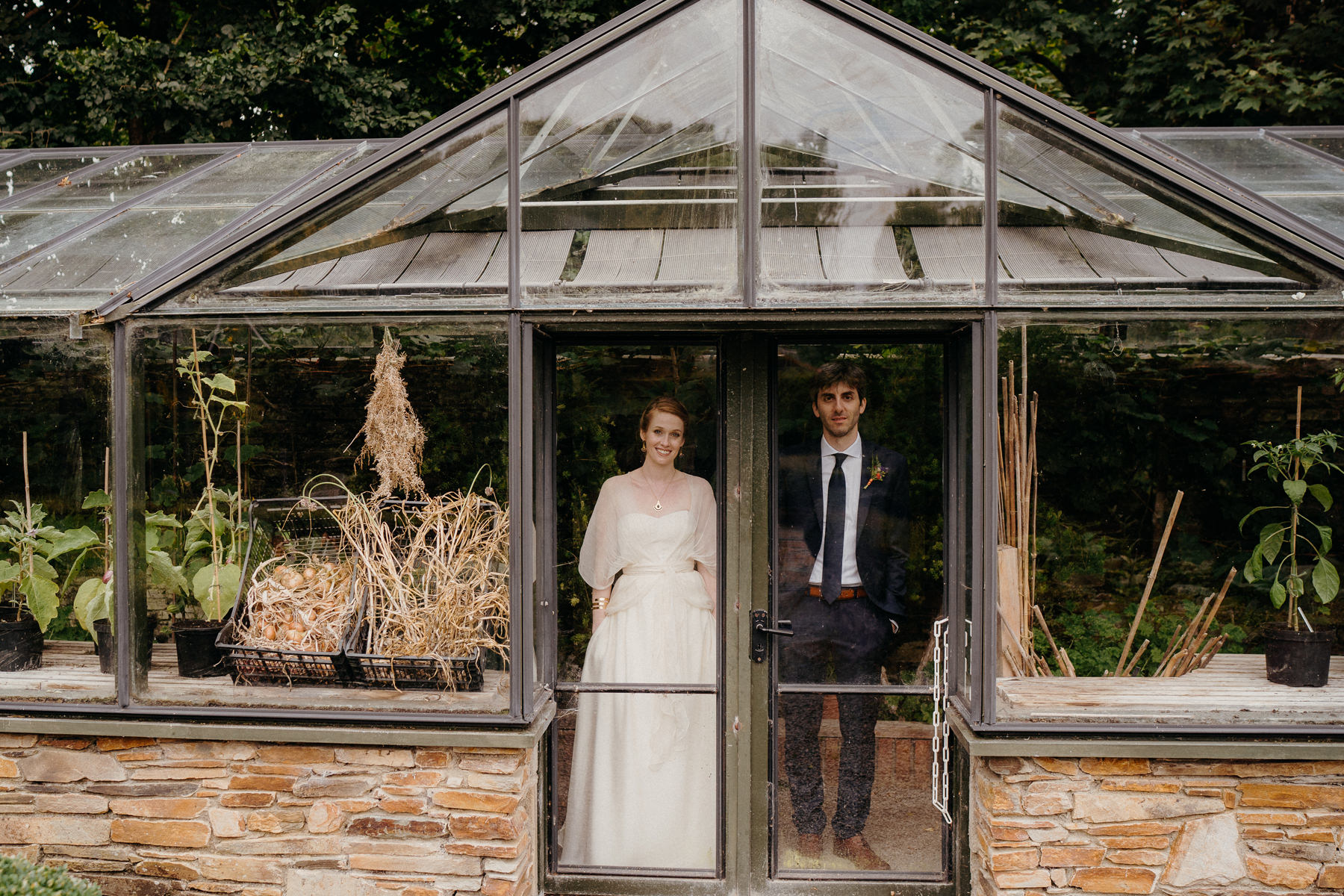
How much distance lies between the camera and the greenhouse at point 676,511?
3.08 meters

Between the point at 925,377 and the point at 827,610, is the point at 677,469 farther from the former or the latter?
the point at 925,377

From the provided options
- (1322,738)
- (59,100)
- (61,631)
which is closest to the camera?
(1322,738)

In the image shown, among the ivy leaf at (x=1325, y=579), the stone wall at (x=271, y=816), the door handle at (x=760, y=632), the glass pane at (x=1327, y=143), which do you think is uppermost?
the glass pane at (x=1327, y=143)

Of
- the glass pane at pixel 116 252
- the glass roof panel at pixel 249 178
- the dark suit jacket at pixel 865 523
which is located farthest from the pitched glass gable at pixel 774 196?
the glass roof panel at pixel 249 178

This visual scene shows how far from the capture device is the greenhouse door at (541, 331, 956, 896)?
3.44 meters

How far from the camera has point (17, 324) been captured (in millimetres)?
3488

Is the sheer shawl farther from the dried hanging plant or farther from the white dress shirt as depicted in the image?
the dried hanging plant

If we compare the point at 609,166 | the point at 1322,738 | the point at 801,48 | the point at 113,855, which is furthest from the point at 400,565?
the point at 1322,738

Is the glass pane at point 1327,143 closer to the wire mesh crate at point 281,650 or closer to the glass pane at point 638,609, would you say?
the glass pane at point 638,609

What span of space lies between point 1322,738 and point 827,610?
171 cm

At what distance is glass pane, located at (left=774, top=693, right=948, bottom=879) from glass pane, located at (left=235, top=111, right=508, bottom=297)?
6.59 feet

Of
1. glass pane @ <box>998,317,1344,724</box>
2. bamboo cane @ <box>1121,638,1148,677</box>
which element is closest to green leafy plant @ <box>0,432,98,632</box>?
bamboo cane @ <box>1121,638,1148,677</box>

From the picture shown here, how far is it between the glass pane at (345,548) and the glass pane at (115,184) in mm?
910

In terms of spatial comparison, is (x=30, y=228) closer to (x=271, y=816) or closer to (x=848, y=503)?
(x=271, y=816)
